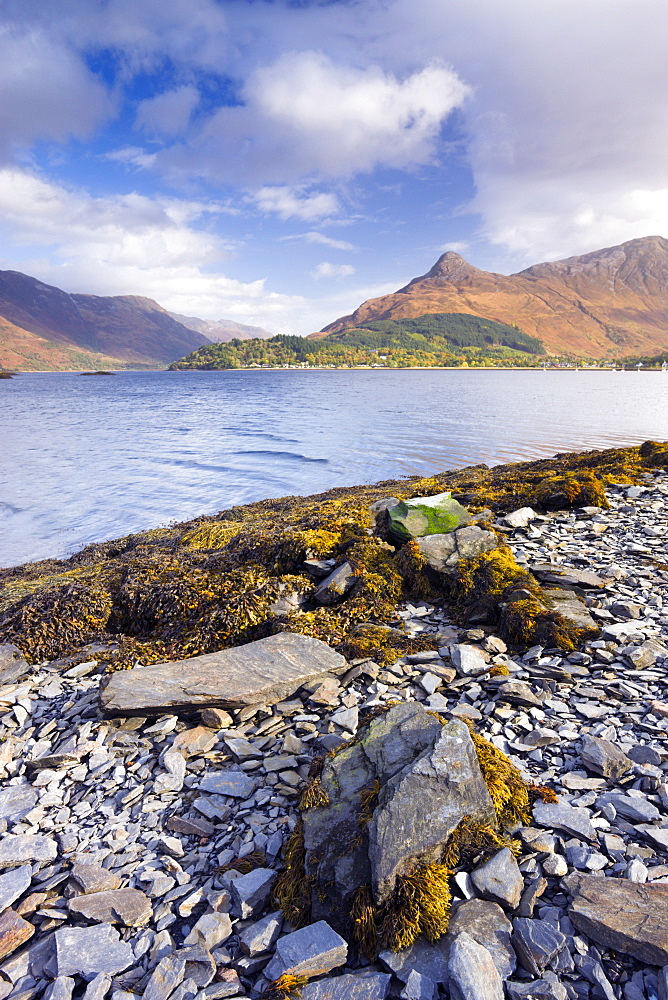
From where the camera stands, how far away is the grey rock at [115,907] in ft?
9.76

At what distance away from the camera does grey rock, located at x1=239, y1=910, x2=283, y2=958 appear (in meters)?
2.75

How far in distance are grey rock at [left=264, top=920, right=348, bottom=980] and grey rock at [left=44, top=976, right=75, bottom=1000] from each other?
3.53ft

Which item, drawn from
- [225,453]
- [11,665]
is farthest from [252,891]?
[225,453]

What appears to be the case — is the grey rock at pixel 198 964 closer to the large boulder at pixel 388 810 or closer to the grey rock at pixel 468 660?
the large boulder at pixel 388 810

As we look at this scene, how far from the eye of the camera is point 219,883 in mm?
3203

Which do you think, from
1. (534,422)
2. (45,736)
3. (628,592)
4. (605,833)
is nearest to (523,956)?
(605,833)

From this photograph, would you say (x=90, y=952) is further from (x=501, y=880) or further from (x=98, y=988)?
(x=501, y=880)

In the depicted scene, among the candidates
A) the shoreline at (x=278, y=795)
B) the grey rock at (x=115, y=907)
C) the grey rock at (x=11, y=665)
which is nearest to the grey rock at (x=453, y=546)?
the shoreline at (x=278, y=795)

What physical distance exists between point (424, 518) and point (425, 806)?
569 centimetres

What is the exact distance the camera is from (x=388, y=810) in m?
3.07

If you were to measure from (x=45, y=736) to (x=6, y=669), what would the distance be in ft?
5.15

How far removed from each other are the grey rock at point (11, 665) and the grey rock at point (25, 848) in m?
2.61

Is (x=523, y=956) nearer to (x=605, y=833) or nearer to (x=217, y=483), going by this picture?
(x=605, y=833)

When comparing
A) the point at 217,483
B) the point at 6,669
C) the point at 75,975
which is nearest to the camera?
the point at 75,975
